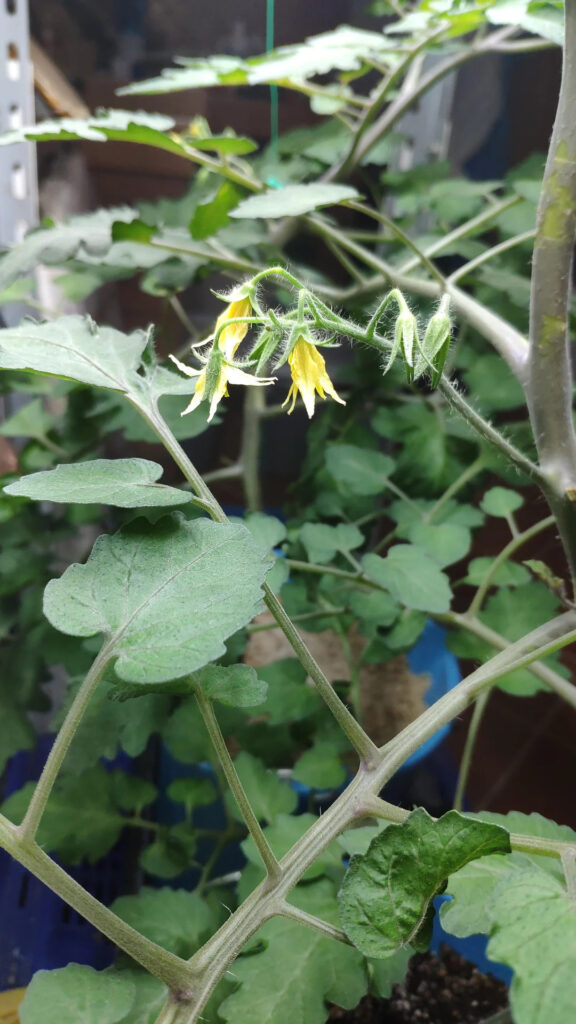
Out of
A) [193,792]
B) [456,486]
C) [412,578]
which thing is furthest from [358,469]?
[193,792]

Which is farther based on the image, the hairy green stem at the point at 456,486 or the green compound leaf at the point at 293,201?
the hairy green stem at the point at 456,486

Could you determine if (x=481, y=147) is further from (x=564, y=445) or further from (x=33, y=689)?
(x=33, y=689)

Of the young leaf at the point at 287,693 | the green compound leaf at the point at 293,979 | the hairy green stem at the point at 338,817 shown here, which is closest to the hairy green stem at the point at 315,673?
the hairy green stem at the point at 338,817

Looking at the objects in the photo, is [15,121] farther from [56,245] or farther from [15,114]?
[56,245]

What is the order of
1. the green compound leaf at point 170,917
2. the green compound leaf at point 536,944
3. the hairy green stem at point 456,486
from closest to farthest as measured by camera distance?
the green compound leaf at point 536,944 → the green compound leaf at point 170,917 → the hairy green stem at point 456,486

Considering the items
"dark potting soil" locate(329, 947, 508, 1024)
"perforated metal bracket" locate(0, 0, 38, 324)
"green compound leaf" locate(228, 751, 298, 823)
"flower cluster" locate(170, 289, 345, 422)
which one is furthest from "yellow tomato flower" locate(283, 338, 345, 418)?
"perforated metal bracket" locate(0, 0, 38, 324)

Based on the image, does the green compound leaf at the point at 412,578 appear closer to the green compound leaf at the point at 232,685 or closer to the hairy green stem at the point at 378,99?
the green compound leaf at the point at 232,685

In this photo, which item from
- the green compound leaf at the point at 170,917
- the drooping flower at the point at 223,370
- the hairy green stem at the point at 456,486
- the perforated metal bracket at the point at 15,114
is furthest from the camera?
the perforated metal bracket at the point at 15,114
